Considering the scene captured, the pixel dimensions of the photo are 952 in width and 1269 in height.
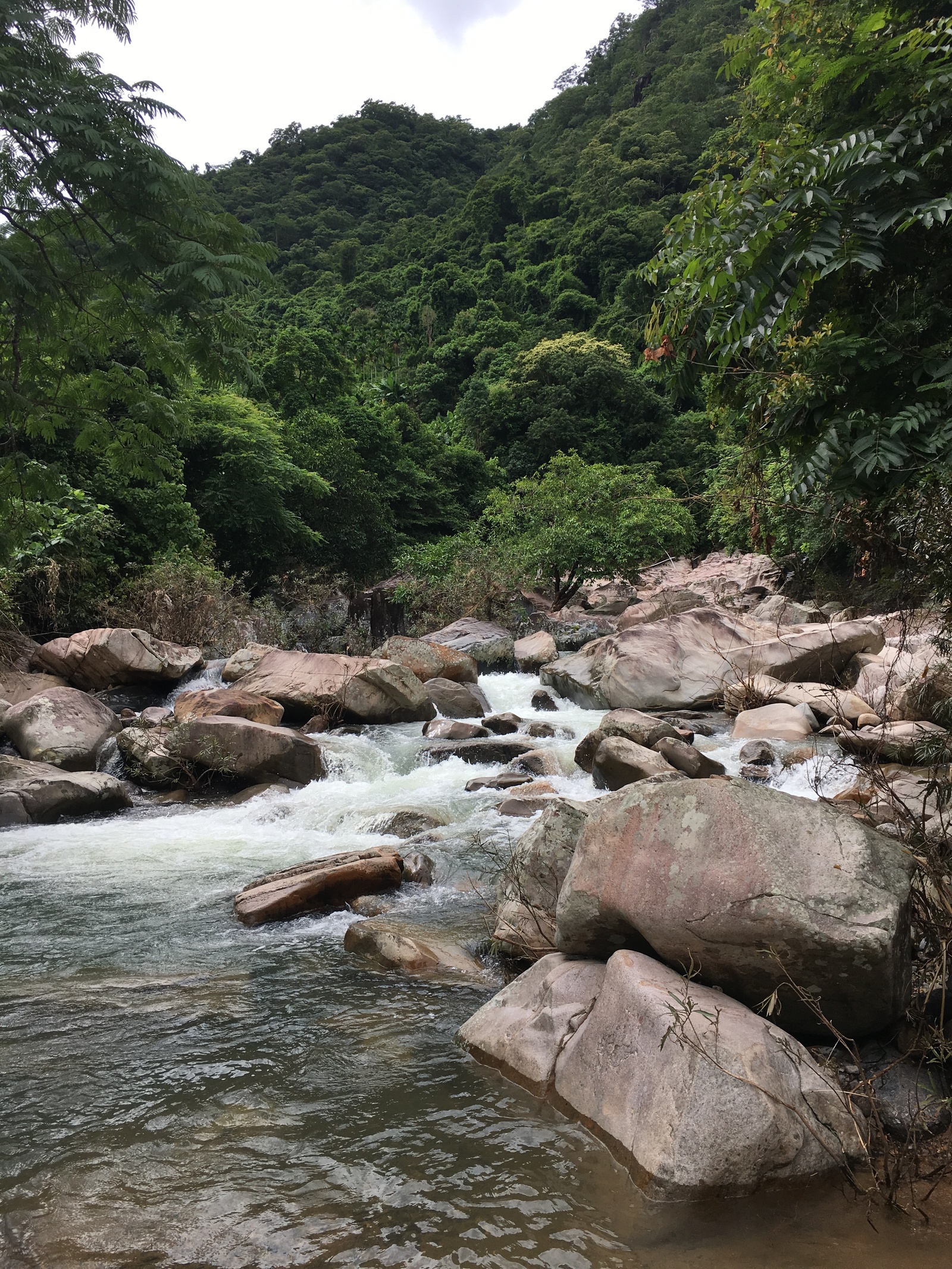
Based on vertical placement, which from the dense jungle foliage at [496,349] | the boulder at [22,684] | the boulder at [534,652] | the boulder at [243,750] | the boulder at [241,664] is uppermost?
the dense jungle foliage at [496,349]

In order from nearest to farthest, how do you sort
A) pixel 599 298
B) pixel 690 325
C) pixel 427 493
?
pixel 690 325 < pixel 427 493 < pixel 599 298

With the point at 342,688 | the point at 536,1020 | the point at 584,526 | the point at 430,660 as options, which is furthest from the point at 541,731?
the point at 584,526

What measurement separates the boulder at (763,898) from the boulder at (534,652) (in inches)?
468

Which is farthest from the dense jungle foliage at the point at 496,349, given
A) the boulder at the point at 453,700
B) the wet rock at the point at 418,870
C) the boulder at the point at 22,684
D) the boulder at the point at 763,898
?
the boulder at the point at 453,700

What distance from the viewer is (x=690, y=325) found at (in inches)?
160

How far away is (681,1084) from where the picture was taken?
3.04 metres

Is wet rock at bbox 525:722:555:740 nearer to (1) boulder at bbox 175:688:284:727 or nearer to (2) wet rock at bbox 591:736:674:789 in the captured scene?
(2) wet rock at bbox 591:736:674:789

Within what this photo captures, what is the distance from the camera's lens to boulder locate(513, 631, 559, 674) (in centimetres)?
1614

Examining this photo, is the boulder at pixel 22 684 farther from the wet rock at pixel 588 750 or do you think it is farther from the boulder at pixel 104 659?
the wet rock at pixel 588 750

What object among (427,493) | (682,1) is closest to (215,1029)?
(427,493)

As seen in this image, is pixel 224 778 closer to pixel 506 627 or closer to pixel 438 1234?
pixel 438 1234

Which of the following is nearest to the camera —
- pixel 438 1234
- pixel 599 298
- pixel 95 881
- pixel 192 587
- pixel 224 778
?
pixel 438 1234

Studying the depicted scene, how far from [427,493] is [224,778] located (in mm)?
21603

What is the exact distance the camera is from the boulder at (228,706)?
34.8ft
